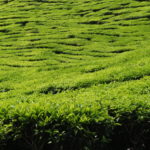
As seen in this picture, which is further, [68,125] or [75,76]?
[75,76]

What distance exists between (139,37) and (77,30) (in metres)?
9.09

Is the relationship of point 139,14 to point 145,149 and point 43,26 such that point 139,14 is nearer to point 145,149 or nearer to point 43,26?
point 43,26

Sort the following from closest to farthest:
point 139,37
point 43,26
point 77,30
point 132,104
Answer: point 132,104, point 139,37, point 77,30, point 43,26

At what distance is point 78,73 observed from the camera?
1888cm

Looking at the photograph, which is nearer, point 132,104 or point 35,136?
point 35,136

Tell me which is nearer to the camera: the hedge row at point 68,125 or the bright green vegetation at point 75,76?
the hedge row at point 68,125

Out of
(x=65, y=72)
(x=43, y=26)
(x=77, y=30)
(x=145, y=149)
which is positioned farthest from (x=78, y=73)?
(x=43, y=26)

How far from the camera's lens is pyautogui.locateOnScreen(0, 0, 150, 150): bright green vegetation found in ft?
24.7

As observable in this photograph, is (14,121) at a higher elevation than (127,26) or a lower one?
higher

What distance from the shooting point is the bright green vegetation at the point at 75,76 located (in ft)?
24.7

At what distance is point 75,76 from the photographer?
698 inches

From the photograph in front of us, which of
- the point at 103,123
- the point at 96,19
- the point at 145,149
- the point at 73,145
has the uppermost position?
the point at 103,123

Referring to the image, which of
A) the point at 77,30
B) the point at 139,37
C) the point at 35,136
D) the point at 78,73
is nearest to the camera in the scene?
the point at 35,136

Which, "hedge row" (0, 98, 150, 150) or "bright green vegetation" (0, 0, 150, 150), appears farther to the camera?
"bright green vegetation" (0, 0, 150, 150)
